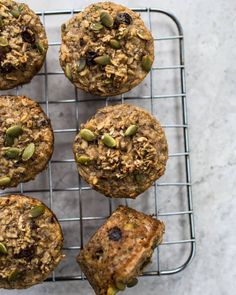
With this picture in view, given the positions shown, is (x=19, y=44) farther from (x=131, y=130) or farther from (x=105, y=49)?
(x=131, y=130)

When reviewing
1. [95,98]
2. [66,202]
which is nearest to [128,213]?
[66,202]

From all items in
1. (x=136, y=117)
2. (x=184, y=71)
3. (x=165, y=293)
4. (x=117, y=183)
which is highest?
Answer: (x=184, y=71)

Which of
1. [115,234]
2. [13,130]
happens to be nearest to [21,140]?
[13,130]

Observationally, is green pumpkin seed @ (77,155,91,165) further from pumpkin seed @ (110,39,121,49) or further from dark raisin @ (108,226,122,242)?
pumpkin seed @ (110,39,121,49)

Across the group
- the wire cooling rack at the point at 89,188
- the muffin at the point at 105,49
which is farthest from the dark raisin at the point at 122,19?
the wire cooling rack at the point at 89,188

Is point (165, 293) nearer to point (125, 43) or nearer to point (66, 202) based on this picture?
point (66, 202)

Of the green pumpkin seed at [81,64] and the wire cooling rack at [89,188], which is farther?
the wire cooling rack at [89,188]

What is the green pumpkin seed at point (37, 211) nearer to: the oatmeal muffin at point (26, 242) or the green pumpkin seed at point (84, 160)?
the oatmeal muffin at point (26, 242)
